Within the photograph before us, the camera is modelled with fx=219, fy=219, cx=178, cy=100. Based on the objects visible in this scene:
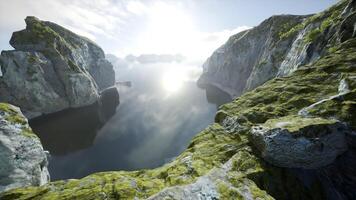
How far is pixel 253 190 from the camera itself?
15680 mm

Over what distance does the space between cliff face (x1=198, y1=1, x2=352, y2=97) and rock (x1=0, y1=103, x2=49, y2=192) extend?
49.6 metres

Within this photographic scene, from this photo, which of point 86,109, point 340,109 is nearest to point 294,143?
point 340,109

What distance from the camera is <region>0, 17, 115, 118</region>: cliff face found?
91938 mm

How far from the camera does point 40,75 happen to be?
9688cm

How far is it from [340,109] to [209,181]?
1415 cm

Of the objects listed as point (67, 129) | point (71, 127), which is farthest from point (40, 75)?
point (67, 129)

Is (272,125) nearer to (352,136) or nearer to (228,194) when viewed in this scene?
(352,136)

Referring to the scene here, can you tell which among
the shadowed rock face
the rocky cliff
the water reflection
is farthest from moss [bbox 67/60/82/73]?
the rocky cliff

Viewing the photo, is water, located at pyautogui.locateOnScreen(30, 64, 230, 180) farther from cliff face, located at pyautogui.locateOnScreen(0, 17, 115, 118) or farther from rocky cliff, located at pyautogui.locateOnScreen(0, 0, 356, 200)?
rocky cliff, located at pyautogui.locateOnScreen(0, 0, 356, 200)

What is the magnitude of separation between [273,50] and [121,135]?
61.9 meters

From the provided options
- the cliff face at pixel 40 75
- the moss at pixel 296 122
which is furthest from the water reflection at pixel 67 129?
the moss at pixel 296 122

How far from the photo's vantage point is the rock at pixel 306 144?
17406 mm

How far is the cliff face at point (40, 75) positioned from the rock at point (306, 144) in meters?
101

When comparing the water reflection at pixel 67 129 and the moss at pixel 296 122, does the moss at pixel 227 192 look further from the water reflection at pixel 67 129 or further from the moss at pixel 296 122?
the water reflection at pixel 67 129
